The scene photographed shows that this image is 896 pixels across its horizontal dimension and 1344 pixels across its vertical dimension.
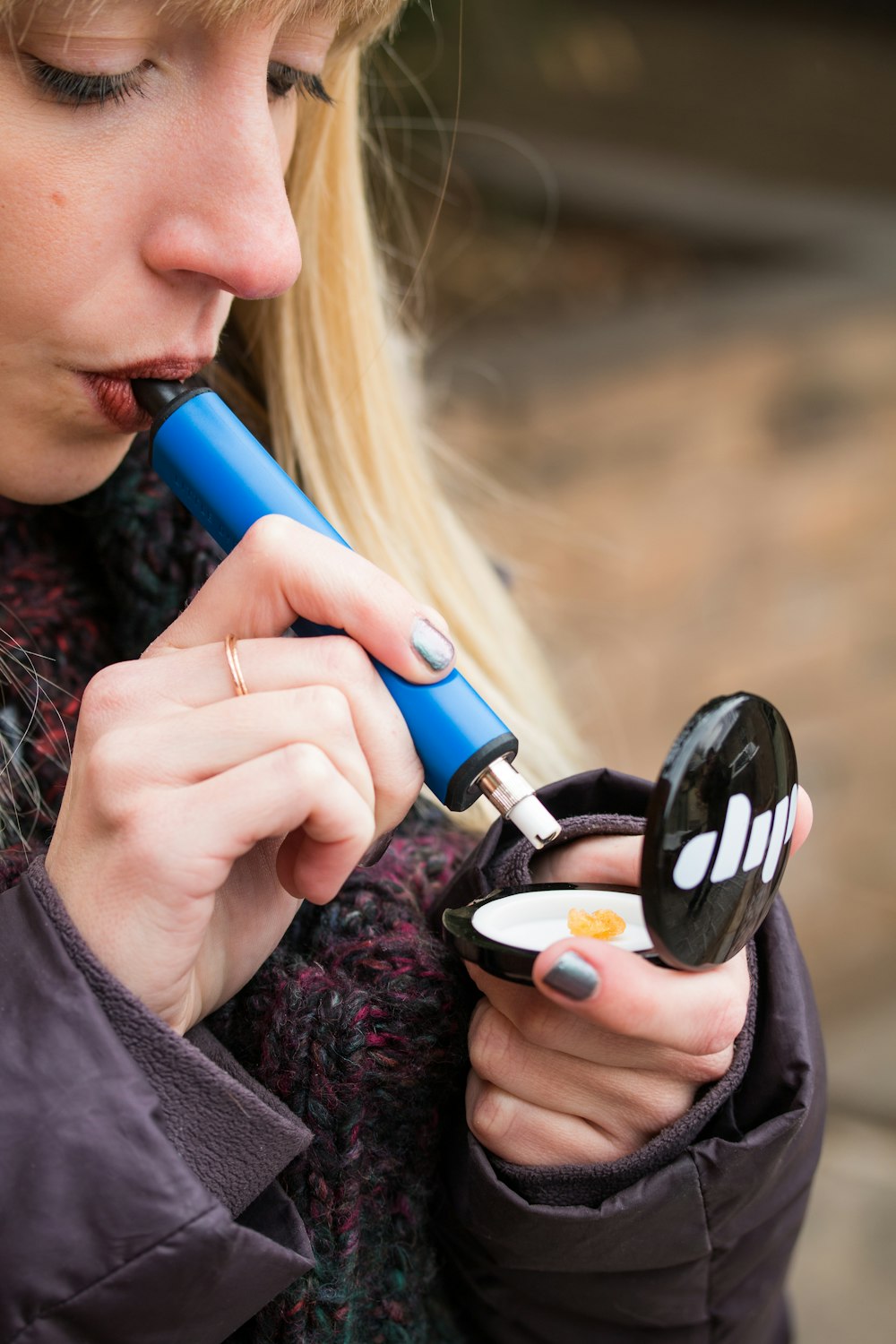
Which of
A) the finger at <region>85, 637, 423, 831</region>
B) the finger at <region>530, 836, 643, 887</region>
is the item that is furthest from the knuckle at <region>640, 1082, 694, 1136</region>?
the finger at <region>85, 637, 423, 831</region>

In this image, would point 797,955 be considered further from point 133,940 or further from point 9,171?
point 9,171

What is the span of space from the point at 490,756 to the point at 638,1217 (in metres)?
0.26

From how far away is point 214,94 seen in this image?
0.65 metres

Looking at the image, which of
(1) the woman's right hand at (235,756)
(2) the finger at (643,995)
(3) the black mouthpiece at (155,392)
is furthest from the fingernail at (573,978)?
(3) the black mouthpiece at (155,392)

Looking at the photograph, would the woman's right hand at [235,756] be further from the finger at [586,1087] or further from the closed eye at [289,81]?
the closed eye at [289,81]

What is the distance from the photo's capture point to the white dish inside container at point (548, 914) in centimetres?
62

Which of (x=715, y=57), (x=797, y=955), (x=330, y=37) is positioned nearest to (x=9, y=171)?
(x=330, y=37)

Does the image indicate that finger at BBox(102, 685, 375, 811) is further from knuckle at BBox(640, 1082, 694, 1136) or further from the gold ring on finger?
knuckle at BBox(640, 1082, 694, 1136)

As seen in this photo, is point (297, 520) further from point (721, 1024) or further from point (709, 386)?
point (709, 386)

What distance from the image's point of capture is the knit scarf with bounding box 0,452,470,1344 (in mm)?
704

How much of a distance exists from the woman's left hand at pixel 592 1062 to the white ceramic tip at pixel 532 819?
0.08m

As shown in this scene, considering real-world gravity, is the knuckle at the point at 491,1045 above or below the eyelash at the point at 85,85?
below

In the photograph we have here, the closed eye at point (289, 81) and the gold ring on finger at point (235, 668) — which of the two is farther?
the closed eye at point (289, 81)

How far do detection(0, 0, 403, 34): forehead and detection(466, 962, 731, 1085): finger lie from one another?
1.68ft
